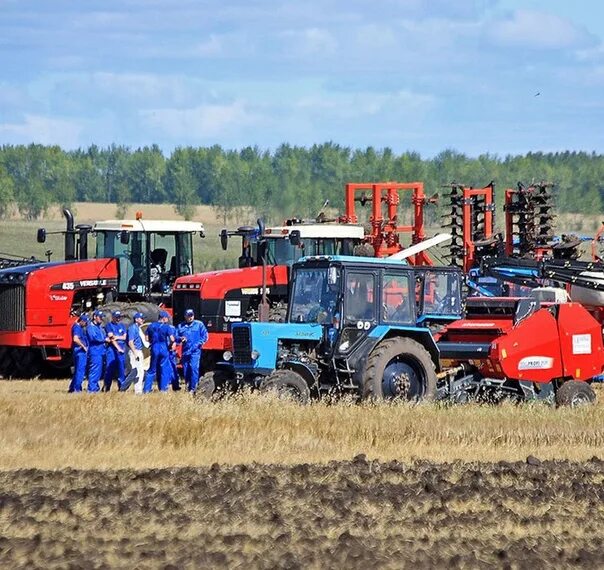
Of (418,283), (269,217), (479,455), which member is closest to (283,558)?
(479,455)

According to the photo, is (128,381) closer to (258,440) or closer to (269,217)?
(258,440)

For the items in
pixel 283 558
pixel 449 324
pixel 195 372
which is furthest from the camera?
pixel 195 372

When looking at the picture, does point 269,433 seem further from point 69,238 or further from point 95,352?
point 69,238

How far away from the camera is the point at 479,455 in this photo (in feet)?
47.5

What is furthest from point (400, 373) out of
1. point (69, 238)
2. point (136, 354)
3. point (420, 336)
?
point (69, 238)

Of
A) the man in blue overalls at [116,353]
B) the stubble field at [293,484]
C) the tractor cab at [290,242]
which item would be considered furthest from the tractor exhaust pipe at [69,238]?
the stubble field at [293,484]

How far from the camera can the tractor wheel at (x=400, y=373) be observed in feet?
56.8

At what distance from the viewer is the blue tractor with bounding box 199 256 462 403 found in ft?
57.1

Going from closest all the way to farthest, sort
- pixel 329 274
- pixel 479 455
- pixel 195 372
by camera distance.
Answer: pixel 479 455 < pixel 329 274 < pixel 195 372

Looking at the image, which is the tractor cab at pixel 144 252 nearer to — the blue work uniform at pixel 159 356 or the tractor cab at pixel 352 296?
the blue work uniform at pixel 159 356

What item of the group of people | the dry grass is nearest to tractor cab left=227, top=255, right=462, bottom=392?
the dry grass

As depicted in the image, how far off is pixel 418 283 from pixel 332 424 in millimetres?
3446

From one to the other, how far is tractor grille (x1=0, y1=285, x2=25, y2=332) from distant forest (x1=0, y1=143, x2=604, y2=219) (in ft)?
62.1

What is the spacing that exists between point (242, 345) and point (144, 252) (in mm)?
6987
